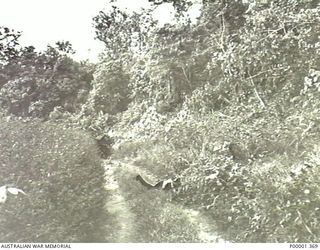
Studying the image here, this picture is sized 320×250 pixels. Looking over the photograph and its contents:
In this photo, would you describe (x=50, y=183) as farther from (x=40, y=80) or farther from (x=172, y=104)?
(x=172, y=104)

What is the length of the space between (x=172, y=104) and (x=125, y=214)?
0.54m

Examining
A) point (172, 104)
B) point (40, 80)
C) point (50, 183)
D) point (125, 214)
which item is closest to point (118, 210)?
point (125, 214)

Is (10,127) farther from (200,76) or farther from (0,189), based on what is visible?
(200,76)

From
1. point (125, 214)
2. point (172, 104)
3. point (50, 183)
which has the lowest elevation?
point (125, 214)

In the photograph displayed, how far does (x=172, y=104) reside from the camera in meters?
2.06

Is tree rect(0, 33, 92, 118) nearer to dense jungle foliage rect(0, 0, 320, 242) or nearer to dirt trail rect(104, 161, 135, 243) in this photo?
dense jungle foliage rect(0, 0, 320, 242)

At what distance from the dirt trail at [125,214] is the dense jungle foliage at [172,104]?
0.13 feet

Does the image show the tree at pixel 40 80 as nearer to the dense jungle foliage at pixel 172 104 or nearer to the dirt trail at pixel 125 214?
the dense jungle foliage at pixel 172 104

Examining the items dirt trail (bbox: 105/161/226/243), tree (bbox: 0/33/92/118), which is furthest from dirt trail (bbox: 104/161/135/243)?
tree (bbox: 0/33/92/118)

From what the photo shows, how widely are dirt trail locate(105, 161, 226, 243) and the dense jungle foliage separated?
40 millimetres

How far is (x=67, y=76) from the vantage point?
6.75 ft

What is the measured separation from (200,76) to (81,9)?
63 centimetres

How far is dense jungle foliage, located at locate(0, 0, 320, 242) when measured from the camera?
198cm

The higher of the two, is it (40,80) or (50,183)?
(40,80)
